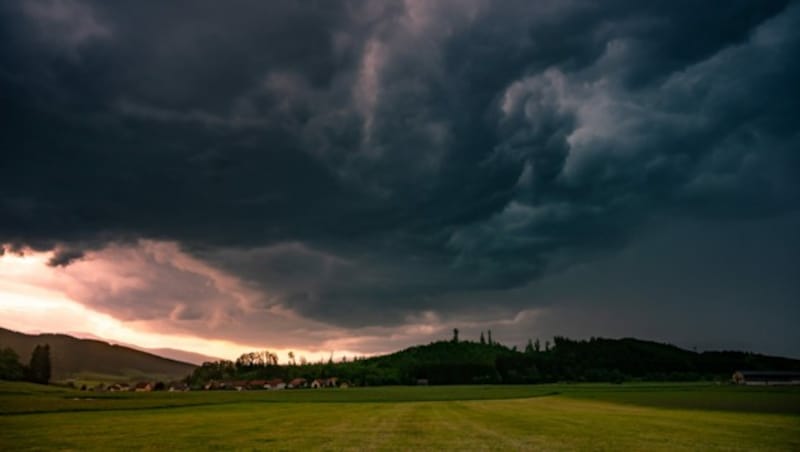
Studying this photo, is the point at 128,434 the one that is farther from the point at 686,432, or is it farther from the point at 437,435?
the point at 686,432

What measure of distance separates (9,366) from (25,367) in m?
22.1

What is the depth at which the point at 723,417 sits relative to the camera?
5172cm

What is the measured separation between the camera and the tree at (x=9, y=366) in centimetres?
14238

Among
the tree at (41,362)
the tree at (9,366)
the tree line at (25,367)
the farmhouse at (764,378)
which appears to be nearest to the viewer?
the tree at (9,366)

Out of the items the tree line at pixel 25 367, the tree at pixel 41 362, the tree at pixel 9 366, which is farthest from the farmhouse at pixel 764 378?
the tree at pixel 41 362

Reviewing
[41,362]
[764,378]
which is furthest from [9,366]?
[764,378]

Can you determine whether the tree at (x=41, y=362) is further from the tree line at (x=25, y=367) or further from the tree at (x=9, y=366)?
the tree at (x=9, y=366)

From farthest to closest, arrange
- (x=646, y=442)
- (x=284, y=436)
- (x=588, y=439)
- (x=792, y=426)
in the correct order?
(x=792, y=426), (x=284, y=436), (x=588, y=439), (x=646, y=442)

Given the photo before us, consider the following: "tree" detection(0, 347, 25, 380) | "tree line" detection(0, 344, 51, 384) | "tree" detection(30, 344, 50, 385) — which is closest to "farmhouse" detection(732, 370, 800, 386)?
"tree" detection(0, 347, 25, 380)

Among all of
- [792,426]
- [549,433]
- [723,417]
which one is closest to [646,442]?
[549,433]

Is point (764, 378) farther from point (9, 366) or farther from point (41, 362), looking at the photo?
point (41, 362)

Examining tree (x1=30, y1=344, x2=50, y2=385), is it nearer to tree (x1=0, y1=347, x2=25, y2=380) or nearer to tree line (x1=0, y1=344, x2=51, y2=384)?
tree line (x1=0, y1=344, x2=51, y2=384)

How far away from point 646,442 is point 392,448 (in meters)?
14.2

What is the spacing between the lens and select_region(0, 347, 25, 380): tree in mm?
142375
